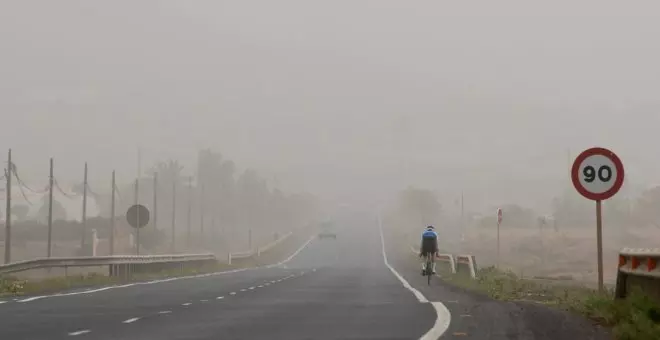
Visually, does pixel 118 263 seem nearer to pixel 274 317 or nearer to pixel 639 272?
pixel 274 317

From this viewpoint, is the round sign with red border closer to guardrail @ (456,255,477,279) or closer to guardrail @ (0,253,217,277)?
guardrail @ (0,253,217,277)

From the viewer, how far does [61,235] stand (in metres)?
129

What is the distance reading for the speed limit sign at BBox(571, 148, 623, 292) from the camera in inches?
780

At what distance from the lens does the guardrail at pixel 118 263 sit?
4098 cm

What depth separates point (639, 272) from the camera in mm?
18453

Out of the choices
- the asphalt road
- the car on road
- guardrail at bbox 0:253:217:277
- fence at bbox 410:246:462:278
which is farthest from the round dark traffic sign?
the car on road

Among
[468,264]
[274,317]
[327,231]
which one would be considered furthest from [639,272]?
[327,231]

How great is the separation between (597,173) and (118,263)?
33.8 meters

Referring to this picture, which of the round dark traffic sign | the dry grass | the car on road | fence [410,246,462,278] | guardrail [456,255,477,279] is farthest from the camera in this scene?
the car on road

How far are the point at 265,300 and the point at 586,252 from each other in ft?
275

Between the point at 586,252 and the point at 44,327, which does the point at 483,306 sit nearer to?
the point at 44,327

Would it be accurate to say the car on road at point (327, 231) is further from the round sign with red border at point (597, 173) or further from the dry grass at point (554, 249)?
the round sign with red border at point (597, 173)

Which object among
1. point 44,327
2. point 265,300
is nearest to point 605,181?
point 44,327

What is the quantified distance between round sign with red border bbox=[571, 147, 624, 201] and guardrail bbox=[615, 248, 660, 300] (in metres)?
1.07
